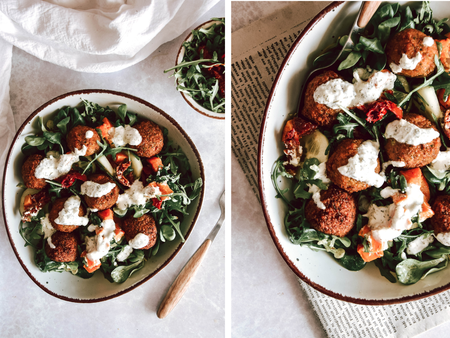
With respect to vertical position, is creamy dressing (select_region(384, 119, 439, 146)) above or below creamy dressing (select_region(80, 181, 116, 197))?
below

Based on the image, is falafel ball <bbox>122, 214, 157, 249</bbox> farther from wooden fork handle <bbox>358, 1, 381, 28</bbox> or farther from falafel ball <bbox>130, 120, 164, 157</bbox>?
wooden fork handle <bbox>358, 1, 381, 28</bbox>

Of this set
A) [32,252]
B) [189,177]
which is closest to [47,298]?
[32,252]

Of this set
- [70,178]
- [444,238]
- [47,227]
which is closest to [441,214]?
[444,238]

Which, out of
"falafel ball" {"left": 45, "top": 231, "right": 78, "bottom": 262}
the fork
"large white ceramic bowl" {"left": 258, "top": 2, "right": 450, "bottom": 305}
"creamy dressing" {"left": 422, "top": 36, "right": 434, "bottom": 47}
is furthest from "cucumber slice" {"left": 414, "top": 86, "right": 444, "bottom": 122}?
"falafel ball" {"left": 45, "top": 231, "right": 78, "bottom": 262}

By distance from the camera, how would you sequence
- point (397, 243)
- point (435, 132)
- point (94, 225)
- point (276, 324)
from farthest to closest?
point (276, 324), point (94, 225), point (397, 243), point (435, 132)

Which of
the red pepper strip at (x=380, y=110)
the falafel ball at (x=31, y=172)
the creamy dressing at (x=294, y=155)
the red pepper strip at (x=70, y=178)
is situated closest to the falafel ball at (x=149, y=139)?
→ the red pepper strip at (x=70, y=178)

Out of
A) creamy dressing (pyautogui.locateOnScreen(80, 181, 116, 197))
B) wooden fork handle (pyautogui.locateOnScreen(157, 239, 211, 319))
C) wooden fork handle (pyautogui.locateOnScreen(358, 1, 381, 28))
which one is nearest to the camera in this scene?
wooden fork handle (pyautogui.locateOnScreen(358, 1, 381, 28))

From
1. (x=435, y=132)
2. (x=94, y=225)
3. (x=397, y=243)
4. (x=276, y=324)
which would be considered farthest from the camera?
(x=276, y=324)

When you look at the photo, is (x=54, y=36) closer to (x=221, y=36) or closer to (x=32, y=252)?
(x=221, y=36)
